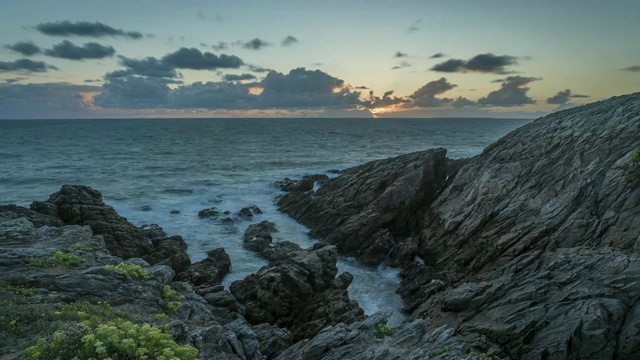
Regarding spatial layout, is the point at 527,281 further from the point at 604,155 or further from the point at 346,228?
the point at 346,228

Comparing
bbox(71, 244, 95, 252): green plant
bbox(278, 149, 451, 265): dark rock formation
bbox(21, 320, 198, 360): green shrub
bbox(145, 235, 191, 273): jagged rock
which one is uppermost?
bbox(21, 320, 198, 360): green shrub

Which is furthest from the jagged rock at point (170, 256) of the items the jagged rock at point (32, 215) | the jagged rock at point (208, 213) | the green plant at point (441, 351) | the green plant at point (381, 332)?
the green plant at point (441, 351)

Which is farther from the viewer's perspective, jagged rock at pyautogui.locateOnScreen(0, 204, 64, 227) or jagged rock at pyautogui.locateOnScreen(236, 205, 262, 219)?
jagged rock at pyautogui.locateOnScreen(236, 205, 262, 219)

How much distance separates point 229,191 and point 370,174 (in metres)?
26.9

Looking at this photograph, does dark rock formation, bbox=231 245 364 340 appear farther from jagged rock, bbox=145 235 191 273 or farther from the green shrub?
the green shrub

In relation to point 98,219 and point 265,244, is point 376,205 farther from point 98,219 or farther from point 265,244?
point 98,219

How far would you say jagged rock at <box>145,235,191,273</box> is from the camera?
31781 mm

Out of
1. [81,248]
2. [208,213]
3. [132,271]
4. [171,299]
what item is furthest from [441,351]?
[208,213]

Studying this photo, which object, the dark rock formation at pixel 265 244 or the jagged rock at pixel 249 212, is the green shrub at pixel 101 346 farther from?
the jagged rock at pixel 249 212

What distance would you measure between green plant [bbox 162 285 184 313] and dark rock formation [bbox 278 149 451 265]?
21.6m

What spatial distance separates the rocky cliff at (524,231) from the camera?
649 inches

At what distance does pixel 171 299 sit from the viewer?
1709 centimetres

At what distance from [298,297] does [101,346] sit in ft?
56.2

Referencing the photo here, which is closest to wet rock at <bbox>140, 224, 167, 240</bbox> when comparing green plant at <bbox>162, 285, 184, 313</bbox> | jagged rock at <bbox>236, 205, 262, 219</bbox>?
jagged rock at <bbox>236, 205, 262, 219</bbox>
